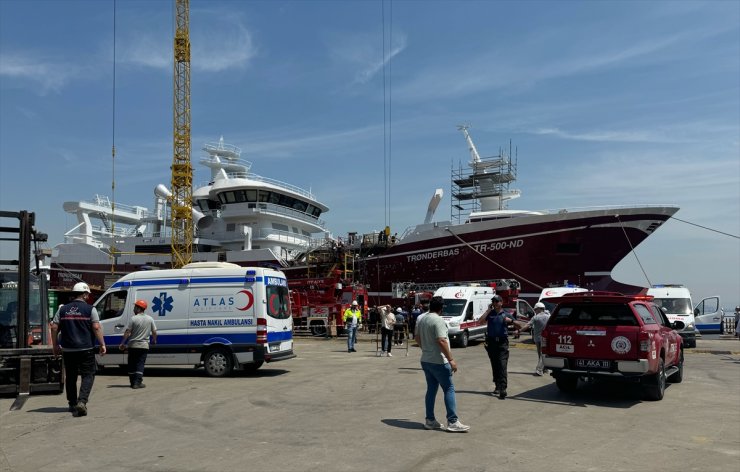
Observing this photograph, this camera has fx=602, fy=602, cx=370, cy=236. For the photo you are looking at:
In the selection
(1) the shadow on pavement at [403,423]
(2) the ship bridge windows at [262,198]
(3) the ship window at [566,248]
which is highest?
(2) the ship bridge windows at [262,198]

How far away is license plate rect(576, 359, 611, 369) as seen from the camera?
384 inches

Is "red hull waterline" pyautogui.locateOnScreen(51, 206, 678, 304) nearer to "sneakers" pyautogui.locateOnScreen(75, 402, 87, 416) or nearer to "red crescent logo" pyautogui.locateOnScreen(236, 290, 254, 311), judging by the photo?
"red crescent logo" pyautogui.locateOnScreen(236, 290, 254, 311)

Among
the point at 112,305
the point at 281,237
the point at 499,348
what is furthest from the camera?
the point at 281,237

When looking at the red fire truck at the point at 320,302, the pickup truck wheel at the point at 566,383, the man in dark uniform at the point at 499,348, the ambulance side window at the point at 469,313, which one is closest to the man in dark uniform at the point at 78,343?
the man in dark uniform at the point at 499,348

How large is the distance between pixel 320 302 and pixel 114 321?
52.9 feet

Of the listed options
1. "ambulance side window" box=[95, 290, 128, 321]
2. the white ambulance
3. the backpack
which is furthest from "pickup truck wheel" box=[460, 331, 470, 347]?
"ambulance side window" box=[95, 290, 128, 321]

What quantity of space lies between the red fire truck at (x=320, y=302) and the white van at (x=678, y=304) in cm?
1346

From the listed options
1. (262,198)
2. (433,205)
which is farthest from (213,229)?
(433,205)

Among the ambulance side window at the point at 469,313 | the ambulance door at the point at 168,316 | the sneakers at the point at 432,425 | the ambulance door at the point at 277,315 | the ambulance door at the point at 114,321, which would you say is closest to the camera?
the sneakers at the point at 432,425

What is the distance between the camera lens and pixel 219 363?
12992 mm

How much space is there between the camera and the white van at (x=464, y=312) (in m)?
22.0

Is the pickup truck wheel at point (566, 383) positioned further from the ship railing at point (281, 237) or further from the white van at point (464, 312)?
the ship railing at point (281, 237)

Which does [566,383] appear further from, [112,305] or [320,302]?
[320,302]

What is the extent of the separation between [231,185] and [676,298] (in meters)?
32.0
